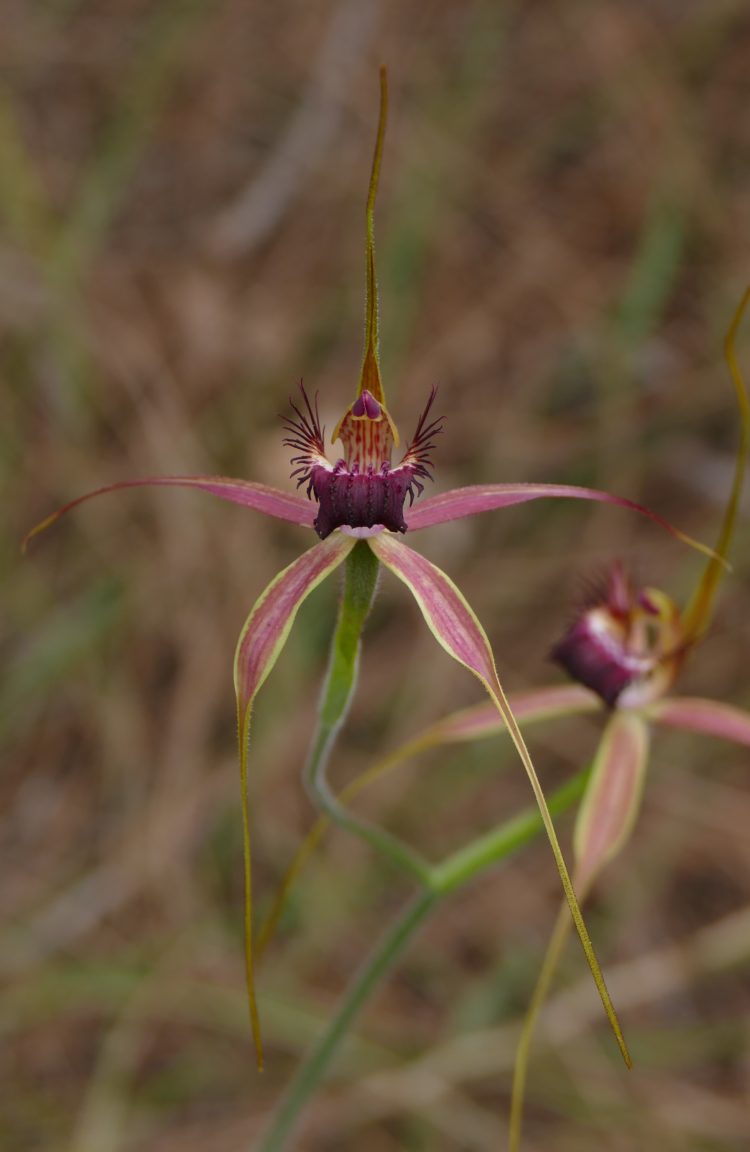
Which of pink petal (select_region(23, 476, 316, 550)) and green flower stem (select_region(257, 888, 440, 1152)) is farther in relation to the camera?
green flower stem (select_region(257, 888, 440, 1152))

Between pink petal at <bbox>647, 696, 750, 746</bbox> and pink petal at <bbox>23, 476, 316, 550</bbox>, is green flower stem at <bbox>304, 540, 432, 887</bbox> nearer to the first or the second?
pink petal at <bbox>23, 476, 316, 550</bbox>

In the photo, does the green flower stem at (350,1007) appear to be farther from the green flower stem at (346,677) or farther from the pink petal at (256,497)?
the pink petal at (256,497)

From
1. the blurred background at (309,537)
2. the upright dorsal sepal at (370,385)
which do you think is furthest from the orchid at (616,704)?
the blurred background at (309,537)

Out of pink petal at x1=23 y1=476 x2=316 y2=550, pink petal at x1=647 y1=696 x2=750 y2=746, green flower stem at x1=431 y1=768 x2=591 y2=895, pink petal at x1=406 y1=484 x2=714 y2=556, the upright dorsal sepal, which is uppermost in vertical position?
the upright dorsal sepal

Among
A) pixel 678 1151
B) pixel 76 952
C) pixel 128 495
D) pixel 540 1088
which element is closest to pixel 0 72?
pixel 128 495

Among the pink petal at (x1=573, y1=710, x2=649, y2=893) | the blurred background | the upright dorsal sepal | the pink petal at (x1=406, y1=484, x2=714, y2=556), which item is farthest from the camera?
the blurred background

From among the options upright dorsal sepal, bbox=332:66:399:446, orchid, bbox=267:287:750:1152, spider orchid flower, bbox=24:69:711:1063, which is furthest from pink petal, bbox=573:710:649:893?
upright dorsal sepal, bbox=332:66:399:446

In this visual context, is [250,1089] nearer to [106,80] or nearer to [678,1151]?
[678,1151]

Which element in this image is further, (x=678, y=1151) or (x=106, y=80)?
(x=106, y=80)
